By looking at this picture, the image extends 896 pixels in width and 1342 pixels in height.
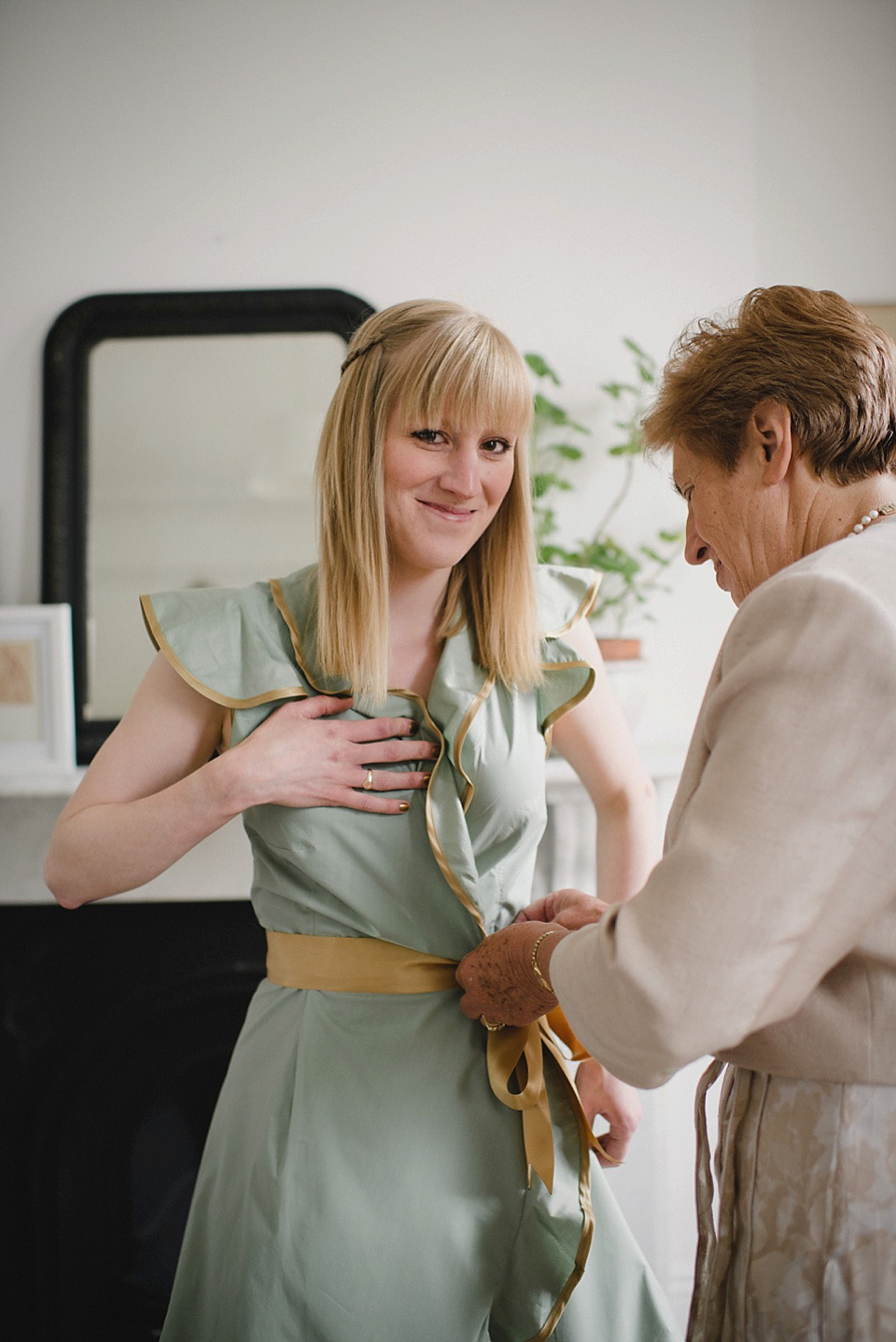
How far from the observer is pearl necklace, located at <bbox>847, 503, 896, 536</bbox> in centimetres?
79

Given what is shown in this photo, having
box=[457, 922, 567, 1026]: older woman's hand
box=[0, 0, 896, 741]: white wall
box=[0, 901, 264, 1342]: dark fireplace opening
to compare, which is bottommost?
box=[0, 901, 264, 1342]: dark fireplace opening

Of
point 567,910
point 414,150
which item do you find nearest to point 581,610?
point 567,910

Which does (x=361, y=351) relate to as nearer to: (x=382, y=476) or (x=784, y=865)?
(x=382, y=476)

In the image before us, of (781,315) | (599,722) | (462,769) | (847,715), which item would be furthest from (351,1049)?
(781,315)

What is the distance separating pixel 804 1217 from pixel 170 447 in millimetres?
1781

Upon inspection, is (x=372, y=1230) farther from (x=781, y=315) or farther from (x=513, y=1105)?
(x=781, y=315)

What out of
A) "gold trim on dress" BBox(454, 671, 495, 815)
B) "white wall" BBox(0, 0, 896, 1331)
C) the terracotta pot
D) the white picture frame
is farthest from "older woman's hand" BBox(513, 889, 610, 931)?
the white picture frame

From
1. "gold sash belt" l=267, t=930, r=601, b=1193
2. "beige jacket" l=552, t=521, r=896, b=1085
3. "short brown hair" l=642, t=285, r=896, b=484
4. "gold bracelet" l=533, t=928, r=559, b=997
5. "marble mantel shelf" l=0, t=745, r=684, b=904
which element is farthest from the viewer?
"marble mantel shelf" l=0, t=745, r=684, b=904

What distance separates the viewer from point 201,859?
2072 millimetres

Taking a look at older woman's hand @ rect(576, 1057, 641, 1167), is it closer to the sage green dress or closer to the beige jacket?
the sage green dress

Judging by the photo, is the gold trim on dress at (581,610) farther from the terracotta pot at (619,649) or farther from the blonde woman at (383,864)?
the terracotta pot at (619,649)

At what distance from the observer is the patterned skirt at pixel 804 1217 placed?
0.71 m

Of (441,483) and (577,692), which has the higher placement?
(441,483)

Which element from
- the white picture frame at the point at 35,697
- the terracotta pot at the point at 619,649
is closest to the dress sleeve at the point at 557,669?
the terracotta pot at the point at 619,649
